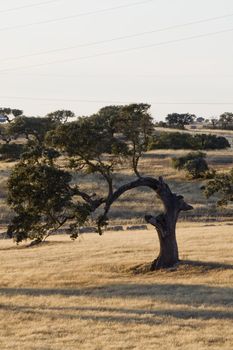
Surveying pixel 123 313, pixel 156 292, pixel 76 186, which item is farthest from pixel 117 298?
pixel 76 186

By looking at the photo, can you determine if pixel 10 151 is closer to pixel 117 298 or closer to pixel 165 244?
pixel 165 244

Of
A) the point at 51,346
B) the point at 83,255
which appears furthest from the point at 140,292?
the point at 83,255

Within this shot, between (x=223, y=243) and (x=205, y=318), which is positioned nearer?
(x=205, y=318)

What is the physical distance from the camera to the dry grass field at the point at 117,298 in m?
20.4

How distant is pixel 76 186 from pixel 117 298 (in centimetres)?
702

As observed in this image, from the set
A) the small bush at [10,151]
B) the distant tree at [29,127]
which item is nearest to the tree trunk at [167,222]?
the small bush at [10,151]

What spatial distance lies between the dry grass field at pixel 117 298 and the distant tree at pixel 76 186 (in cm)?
269

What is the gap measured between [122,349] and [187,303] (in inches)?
294

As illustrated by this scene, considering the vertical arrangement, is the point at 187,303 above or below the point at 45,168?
below

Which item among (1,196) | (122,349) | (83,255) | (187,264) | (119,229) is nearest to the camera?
(122,349)

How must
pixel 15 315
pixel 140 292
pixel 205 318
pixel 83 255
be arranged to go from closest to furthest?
pixel 205 318 < pixel 15 315 < pixel 140 292 < pixel 83 255

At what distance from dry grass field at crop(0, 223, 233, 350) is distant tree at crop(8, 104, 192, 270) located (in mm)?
2695

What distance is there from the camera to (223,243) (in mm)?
43625

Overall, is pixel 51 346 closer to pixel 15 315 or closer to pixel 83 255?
pixel 15 315
